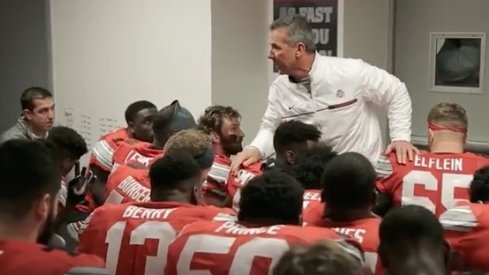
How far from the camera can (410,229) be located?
7.46 feet

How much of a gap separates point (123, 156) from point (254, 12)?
5.39 ft

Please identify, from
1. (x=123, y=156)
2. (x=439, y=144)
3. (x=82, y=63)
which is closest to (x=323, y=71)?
(x=439, y=144)

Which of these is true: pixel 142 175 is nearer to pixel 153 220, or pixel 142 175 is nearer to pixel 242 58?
pixel 153 220

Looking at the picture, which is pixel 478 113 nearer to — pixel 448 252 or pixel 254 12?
pixel 254 12

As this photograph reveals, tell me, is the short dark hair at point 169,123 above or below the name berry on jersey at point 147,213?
above

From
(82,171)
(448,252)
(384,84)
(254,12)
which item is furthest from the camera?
(254,12)

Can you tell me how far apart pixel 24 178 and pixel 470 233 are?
1392 millimetres

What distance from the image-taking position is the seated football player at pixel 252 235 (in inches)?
89.8

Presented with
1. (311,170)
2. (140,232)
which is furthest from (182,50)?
(140,232)

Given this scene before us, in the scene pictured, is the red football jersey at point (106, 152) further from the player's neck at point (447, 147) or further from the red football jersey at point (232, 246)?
the red football jersey at point (232, 246)

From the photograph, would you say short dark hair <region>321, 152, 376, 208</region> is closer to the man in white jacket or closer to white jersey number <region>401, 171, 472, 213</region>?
white jersey number <region>401, 171, 472, 213</region>

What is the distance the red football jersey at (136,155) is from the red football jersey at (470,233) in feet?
4.96

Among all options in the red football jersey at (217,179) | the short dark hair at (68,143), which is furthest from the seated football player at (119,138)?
the red football jersey at (217,179)

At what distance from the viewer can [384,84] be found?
3908mm
